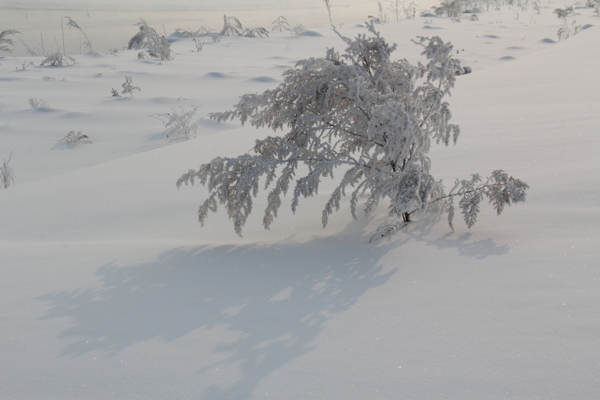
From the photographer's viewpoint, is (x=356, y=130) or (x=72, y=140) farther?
(x=72, y=140)

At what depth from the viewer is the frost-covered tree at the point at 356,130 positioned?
2.21 m

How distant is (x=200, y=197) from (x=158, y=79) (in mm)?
6582

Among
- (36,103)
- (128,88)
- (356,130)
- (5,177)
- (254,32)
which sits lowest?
(5,177)

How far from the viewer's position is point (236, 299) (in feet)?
6.38

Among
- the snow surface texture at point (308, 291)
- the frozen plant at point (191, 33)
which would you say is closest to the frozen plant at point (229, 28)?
the frozen plant at point (191, 33)

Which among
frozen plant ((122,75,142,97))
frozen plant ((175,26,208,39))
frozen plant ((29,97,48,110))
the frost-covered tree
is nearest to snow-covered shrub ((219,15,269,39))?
frozen plant ((175,26,208,39))

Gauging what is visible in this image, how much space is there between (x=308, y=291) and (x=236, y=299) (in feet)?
0.99

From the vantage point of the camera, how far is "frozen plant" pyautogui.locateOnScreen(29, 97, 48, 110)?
23.4 feet

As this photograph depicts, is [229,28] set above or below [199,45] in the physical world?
above

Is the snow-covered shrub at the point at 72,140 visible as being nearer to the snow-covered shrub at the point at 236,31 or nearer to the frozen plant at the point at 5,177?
the frozen plant at the point at 5,177

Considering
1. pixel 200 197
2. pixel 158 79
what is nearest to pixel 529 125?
pixel 200 197

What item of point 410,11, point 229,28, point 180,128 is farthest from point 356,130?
point 410,11

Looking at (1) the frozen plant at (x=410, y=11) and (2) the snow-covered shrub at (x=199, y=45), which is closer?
(2) the snow-covered shrub at (x=199, y=45)

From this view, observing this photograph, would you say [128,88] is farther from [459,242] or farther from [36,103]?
[459,242]
